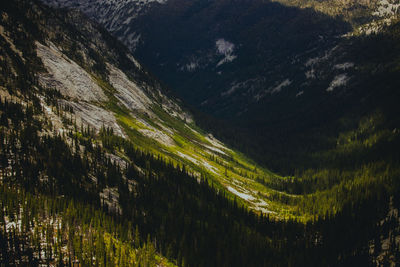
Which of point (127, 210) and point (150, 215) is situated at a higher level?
point (127, 210)

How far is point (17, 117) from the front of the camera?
385ft

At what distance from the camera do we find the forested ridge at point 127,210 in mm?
79938

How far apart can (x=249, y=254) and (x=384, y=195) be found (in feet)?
271

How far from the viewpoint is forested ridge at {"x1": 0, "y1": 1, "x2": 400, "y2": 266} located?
79938 millimetres

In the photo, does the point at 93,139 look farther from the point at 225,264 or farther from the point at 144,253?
the point at 225,264

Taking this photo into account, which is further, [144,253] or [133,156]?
[133,156]

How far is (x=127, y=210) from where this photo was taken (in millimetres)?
108312

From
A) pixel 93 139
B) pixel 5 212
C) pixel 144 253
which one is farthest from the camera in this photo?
pixel 93 139

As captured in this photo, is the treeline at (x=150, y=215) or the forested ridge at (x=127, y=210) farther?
the treeline at (x=150, y=215)

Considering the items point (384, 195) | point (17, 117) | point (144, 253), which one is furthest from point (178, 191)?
point (384, 195)

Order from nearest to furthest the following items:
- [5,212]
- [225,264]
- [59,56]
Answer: [5,212]
[225,264]
[59,56]

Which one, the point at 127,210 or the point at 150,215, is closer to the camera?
the point at 127,210

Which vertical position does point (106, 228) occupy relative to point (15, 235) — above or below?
below

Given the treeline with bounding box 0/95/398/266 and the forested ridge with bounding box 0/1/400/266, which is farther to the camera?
the treeline with bounding box 0/95/398/266
